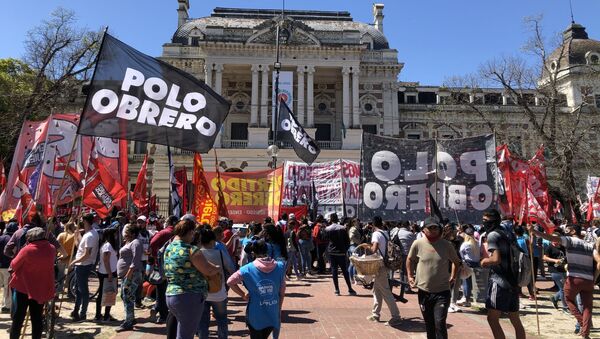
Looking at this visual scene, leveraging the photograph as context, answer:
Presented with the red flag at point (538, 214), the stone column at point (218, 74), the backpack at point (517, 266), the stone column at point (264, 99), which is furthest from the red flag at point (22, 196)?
the stone column at point (218, 74)

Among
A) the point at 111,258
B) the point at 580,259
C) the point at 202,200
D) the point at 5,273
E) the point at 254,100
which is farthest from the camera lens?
the point at 254,100

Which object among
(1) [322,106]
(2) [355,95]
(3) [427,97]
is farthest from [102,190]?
(3) [427,97]

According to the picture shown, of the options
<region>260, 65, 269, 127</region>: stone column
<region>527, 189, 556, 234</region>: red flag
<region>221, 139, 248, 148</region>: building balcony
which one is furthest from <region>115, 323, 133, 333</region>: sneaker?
<region>260, 65, 269, 127</region>: stone column

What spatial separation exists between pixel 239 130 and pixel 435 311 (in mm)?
36877

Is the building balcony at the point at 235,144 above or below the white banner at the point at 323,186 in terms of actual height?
above

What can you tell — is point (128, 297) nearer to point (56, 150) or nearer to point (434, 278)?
point (434, 278)

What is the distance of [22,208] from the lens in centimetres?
1059

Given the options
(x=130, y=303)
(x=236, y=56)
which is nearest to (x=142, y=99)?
(x=130, y=303)

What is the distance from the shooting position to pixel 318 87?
4338 centimetres

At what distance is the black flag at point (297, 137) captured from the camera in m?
18.5

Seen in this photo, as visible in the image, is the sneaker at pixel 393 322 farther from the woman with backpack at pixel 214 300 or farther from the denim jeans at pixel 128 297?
the denim jeans at pixel 128 297

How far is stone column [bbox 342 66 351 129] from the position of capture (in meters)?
39.5

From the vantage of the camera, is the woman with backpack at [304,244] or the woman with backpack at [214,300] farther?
the woman with backpack at [304,244]

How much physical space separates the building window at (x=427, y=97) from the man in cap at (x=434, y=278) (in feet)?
139
